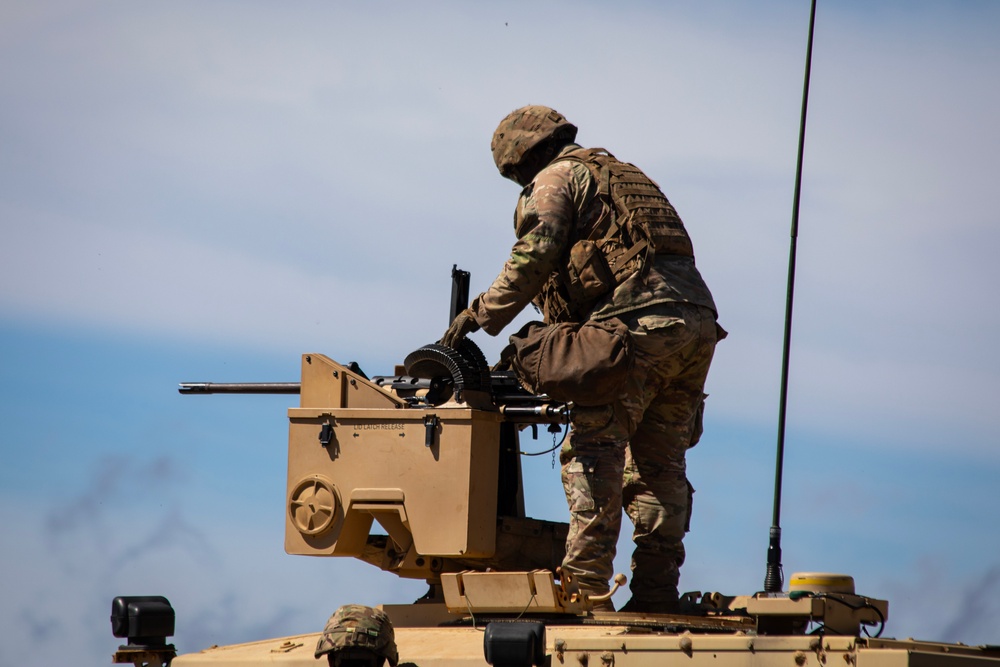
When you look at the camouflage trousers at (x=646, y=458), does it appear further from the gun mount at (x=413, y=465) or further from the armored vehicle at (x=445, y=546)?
the gun mount at (x=413, y=465)

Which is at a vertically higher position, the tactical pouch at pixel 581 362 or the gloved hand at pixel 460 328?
the gloved hand at pixel 460 328

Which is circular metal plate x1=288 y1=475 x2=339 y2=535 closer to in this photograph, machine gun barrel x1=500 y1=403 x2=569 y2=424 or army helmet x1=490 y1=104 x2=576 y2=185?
machine gun barrel x1=500 y1=403 x2=569 y2=424

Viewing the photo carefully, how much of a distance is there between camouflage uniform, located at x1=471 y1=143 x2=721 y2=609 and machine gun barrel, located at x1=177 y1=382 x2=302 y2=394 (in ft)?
5.34

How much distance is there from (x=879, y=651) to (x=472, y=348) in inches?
133

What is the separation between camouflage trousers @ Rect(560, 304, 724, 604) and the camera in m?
8.82

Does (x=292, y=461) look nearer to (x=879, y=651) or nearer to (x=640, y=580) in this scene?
(x=640, y=580)

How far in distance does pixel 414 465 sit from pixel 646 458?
54.4 inches

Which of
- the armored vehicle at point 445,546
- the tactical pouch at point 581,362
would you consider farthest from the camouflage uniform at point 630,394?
the armored vehicle at point 445,546

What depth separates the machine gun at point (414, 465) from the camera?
30.1ft

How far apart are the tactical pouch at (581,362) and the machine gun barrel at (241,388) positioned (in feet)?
5.71

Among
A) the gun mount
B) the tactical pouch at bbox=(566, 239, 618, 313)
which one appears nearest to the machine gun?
the gun mount

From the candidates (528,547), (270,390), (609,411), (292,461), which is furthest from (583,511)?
(270,390)

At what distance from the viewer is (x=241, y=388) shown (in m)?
Result: 11.1

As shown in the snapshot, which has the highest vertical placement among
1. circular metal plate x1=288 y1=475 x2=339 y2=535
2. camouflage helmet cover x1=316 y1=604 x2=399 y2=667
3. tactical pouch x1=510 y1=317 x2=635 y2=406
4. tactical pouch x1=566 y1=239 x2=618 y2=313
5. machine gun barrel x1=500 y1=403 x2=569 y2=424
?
tactical pouch x1=566 y1=239 x2=618 y2=313
